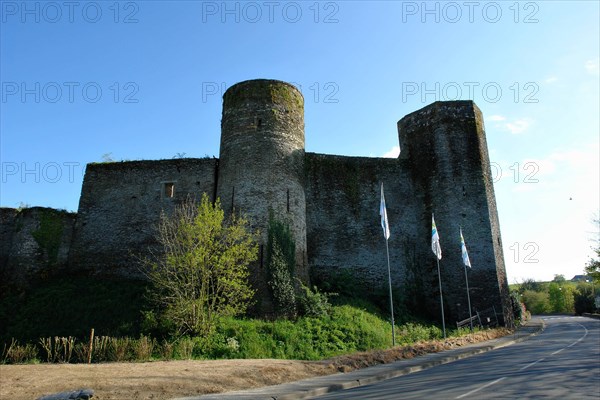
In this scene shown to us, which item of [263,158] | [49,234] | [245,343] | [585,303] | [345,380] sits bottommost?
[585,303]

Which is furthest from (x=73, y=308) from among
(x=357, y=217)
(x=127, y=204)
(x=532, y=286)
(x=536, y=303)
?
(x=532, y=286)

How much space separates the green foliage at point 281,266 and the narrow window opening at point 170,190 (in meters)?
6.72

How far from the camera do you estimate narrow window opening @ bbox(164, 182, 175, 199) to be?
23.1m

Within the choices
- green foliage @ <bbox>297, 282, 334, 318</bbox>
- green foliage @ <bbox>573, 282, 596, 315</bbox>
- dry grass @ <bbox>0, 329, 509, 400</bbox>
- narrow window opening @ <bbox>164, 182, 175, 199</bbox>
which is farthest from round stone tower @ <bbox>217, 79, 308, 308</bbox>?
green foliage @ <bbox>573, 282, 596, 315</bbox>

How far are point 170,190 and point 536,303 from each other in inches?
2865

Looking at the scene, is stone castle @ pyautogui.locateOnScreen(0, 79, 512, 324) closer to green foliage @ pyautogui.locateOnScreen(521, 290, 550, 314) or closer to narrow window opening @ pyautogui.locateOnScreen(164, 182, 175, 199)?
narrow window opening @ pyautogui.locateOnScreen(164, 182, 175, 199)

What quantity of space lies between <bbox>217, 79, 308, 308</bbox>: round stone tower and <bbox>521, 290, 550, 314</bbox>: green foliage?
6796cm

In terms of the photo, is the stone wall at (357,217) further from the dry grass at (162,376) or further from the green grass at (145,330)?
the dry grass at (162,376)

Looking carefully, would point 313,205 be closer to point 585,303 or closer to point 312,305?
point 312,305

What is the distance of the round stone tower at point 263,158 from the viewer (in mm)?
19609

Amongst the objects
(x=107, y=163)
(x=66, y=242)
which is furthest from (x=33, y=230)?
(x=107, y=163)

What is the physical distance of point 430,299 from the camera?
23.4 m

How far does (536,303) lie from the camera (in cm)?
7488

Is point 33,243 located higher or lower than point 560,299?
higher
